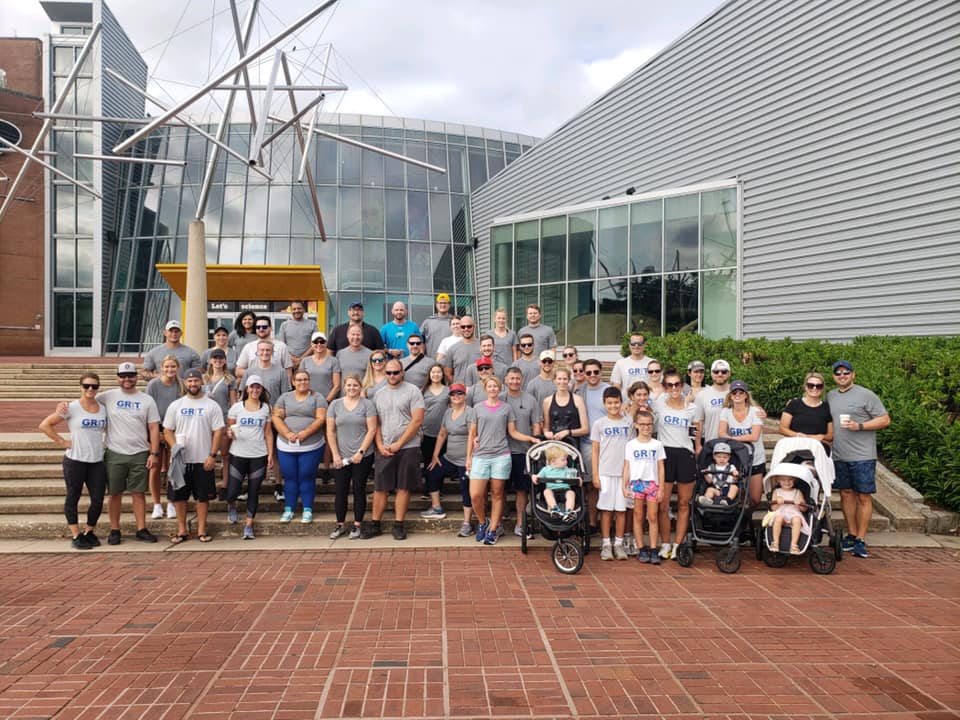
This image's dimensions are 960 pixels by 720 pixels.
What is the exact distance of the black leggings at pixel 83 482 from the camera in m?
6.91

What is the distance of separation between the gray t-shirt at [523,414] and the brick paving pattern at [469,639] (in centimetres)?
132

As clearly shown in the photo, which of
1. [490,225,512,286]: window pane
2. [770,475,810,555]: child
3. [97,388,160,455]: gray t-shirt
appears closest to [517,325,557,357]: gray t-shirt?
[770,475,810,555]: child

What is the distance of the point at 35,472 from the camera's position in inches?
337

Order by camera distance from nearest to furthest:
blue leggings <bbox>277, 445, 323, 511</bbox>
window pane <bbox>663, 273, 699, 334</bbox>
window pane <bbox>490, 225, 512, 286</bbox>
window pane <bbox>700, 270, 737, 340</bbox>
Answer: blue leggings <bbox>277, 445, 323, 511</bbox>
window pane <bbox>700, 270, 737, 340</bbox>
window pane <bbox>663, 273, 699, 334</bbox>
window pane <bbox>490, 225, 512, 286</bbox>

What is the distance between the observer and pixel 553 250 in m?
22.6

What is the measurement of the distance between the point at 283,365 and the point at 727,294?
43.2 feet

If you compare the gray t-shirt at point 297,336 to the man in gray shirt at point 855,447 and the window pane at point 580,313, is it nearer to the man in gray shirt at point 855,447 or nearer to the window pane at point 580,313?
the man in gray shirt at point 855,447

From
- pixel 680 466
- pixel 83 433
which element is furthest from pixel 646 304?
pixel 83 433

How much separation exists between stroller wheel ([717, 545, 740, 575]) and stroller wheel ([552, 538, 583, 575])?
54.5 inches

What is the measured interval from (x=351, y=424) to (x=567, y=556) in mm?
2851

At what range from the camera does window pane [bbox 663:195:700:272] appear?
18281 mm

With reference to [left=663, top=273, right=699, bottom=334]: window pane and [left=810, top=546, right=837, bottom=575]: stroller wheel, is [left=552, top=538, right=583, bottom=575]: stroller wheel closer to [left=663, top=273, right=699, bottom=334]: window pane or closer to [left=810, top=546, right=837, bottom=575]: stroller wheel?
[left=810, top=546, right=837, bottom=575]: stroller wheel

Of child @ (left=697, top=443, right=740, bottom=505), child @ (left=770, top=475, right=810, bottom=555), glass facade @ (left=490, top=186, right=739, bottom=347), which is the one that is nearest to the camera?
child @ (left=770, top=475, right=810, bottom=555)

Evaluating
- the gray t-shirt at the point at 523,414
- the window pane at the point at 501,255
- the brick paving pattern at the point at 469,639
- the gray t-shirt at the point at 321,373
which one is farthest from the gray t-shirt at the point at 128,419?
the window pane at the point at 501,255
